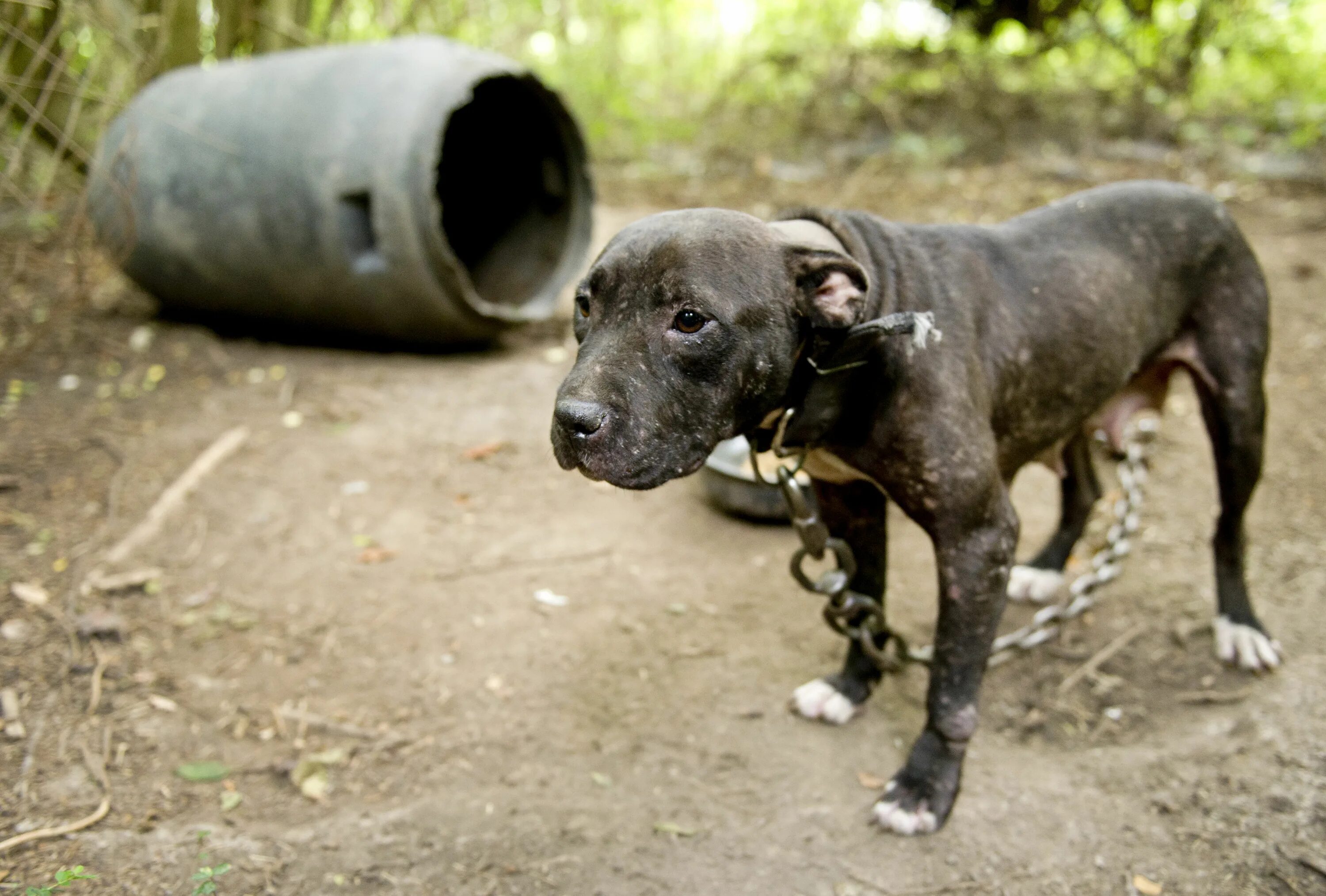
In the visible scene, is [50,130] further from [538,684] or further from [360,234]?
[538,684]

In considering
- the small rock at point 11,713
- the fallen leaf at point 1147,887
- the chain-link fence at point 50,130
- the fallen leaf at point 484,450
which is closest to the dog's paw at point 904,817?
the fallen leaf at point 1147,887

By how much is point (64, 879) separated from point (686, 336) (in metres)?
1.91

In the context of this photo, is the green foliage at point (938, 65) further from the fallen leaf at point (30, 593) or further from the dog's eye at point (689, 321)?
the dog's eye at point (689, 321)

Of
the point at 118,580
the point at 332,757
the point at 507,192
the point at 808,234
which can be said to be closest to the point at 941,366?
the point at 808,234

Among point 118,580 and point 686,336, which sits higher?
point 686,336

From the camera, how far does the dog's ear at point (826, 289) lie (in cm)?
239

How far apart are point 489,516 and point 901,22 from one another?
6433 millimetres

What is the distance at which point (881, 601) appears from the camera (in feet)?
10.7

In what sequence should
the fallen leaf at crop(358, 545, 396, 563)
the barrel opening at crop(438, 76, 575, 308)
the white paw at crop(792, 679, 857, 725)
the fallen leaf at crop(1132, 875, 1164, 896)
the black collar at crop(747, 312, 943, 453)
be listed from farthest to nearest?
1. the barrel opening at crop(438, 76, 575, 308)
2. the fallen leaf at crop(358, 545, 396, 563)
3. the white paw at crop(792, 679, 857, 725)
4. the fallen leaf at crop(1132, 875, 1164, 896)
5. the black collar at crop(747, 312, 943, 453)

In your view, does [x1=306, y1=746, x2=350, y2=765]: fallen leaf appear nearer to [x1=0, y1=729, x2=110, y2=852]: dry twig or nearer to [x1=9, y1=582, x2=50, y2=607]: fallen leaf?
[x1=0, y1=729, x2=110, y2=852]: dry twig

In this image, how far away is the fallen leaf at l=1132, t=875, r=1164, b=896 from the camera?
8.54ft

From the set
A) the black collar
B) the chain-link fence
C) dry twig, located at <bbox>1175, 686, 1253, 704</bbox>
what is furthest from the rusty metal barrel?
dry twig, located at <bbox>1175, 686, 1253, 704</bbox>

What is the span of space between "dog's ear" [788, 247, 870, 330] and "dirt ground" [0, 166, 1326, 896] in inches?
54.1

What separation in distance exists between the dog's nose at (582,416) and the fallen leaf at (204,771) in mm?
1693
